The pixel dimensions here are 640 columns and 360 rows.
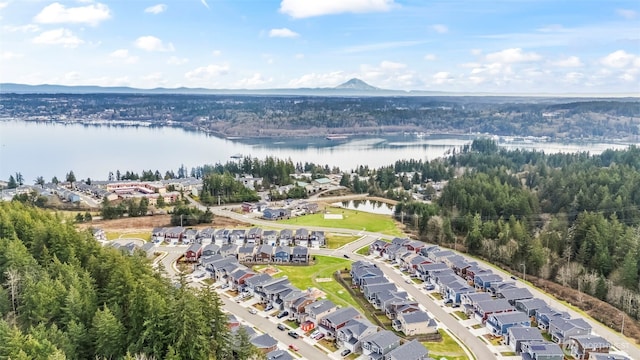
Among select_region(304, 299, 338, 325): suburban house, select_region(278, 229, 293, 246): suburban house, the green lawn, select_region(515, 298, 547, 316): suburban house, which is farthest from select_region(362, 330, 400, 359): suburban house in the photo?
select_region(278, 229, 293, 246): suburban house

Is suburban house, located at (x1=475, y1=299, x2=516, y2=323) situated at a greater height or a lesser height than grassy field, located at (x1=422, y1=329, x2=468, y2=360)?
greater

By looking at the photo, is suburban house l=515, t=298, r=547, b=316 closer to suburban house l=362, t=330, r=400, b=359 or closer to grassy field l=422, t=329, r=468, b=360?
grassy field l=422, t=329, r=468, b=360

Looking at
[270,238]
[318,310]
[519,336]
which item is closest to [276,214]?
[270,238]

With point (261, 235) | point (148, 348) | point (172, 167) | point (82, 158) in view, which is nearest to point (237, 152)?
point (172, 167)

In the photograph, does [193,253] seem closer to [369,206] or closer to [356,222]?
[356,222]

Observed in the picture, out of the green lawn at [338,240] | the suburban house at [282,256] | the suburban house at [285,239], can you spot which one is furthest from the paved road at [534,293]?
the suburban house at [285,239]

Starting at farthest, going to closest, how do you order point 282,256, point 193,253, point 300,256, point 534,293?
point 193,253
point 282,256
point 300,256
point 534,293

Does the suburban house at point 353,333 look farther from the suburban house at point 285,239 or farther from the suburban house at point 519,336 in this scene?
the suburban house at point 285,239
